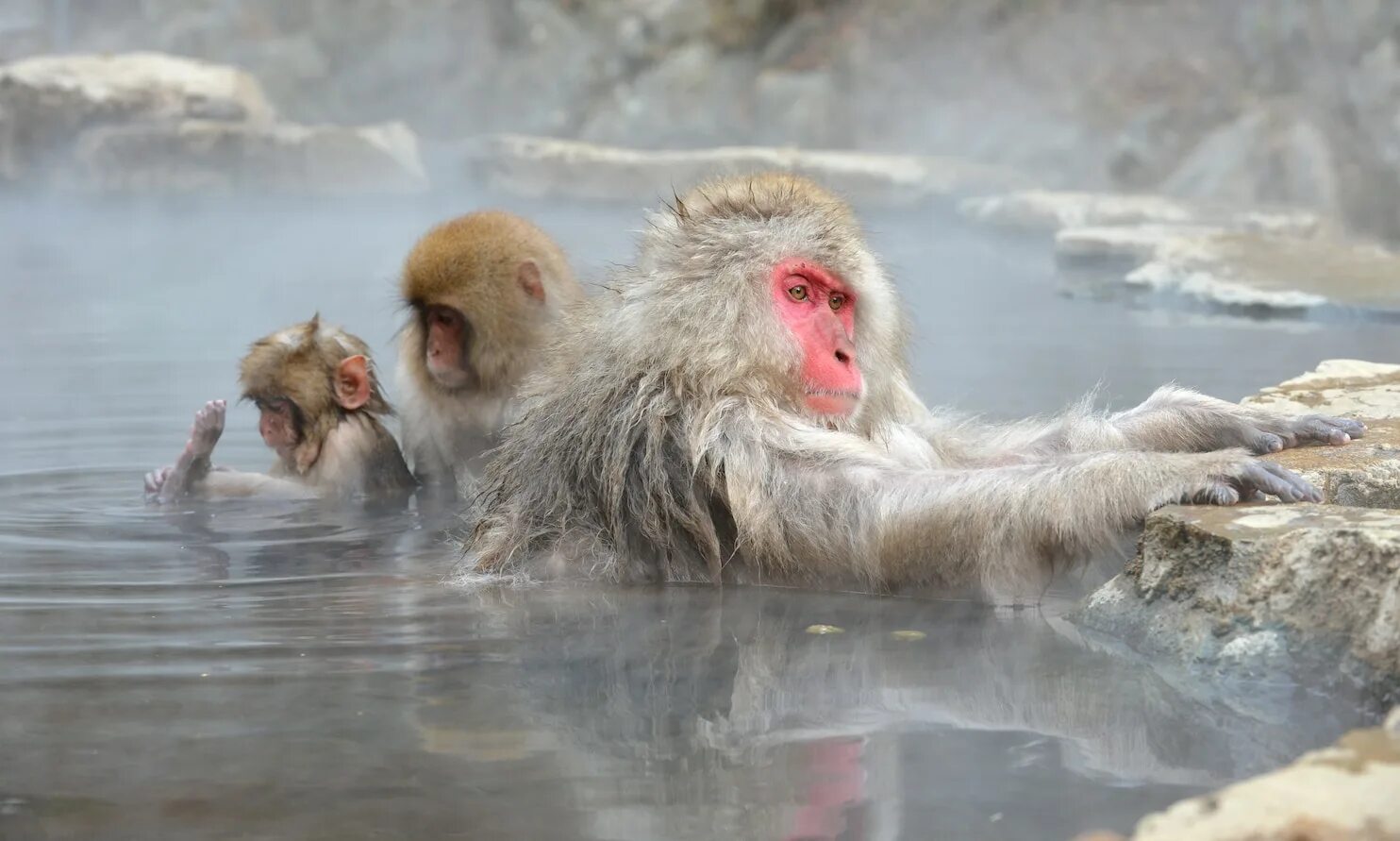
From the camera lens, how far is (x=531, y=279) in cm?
604

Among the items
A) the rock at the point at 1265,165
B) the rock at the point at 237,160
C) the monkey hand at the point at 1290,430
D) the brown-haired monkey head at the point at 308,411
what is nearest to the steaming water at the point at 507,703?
the brown-haired monkey head at the point at 308,411

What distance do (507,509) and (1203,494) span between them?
1865 millimetres

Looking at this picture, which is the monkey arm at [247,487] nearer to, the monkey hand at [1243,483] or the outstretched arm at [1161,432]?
the outstretched arm at [1161,432]

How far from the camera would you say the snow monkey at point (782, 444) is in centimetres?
367

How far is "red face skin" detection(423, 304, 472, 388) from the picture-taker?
5.94 m

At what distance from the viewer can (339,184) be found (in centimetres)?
1997

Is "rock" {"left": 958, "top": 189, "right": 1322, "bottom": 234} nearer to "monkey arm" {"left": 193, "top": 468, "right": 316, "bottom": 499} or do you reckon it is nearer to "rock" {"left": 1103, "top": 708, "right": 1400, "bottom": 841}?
"monkey arm" {"left": 193, "top": 468, "right": 316, "bottom": 499}

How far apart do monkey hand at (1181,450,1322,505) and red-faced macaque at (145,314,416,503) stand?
3.36m

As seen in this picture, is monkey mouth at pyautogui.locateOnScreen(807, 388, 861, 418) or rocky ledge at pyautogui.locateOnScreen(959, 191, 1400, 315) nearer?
monkey mouth at pyautogui.locateOnScreen(807, 388, 861, 418)

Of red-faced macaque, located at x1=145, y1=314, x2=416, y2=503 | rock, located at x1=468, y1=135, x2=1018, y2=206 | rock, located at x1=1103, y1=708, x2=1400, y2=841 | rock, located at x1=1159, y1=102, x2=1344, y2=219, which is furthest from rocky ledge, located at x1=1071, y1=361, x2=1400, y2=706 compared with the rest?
rock, located at x1=468, y1=135, x2=1018, y2=206

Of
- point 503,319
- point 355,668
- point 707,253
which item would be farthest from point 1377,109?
point 355,668

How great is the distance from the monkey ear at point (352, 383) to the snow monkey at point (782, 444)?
5.32 feet

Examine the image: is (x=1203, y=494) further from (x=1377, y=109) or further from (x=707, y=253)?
(x=1377, y=109)

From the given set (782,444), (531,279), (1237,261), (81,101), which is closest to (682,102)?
(81,101)
